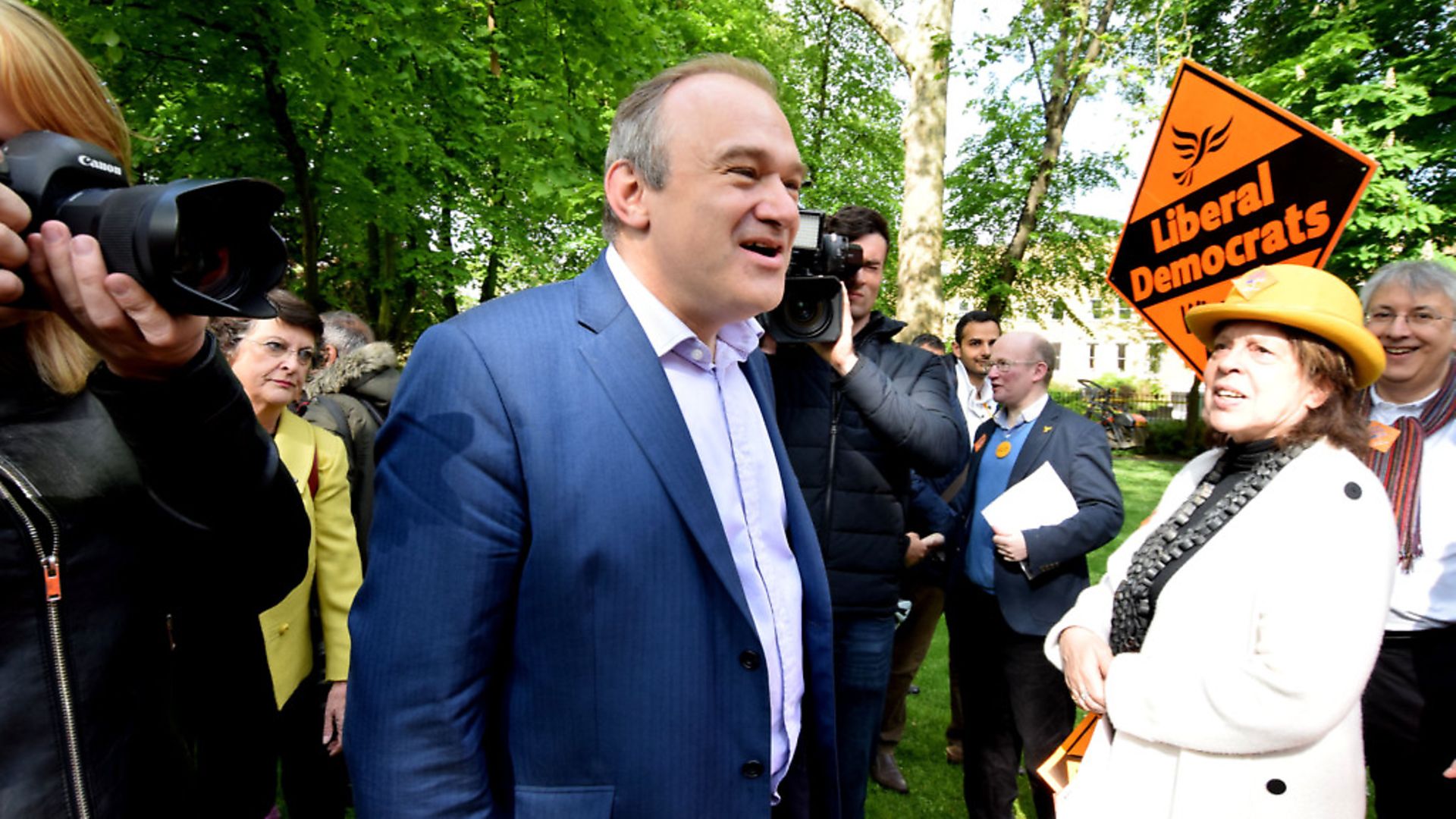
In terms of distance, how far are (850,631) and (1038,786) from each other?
1.01m

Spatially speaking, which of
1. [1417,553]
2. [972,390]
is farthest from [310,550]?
[972,390]

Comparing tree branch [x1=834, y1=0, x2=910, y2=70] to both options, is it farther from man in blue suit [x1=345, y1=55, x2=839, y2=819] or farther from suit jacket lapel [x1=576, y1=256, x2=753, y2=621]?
suit jacket lapel [x1=576, y1=256, x2=753, y2=621]

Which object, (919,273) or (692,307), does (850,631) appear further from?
(919,273)

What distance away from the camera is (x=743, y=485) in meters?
1.56

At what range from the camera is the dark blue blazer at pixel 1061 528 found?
9.82 ft

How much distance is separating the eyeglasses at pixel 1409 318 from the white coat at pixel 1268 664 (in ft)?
4.51

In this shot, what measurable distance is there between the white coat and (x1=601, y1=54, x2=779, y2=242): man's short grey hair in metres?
1.59

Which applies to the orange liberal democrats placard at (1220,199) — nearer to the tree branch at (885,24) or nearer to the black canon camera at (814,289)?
the black canon camera at (814,289)

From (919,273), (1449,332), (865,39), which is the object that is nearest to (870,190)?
(865,39)

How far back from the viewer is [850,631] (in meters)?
2.75

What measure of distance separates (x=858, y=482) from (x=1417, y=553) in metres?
1.96

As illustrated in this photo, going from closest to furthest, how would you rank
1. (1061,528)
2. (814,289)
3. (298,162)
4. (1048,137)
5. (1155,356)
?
(814,289)
(1061,528)
(298,162)
(1048,137)
(1155,356)

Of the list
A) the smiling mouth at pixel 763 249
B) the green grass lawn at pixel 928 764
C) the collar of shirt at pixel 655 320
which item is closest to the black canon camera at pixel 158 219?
the collar of shirt at pixel 655 320

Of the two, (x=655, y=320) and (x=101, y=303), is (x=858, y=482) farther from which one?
(x=101, y=303)
